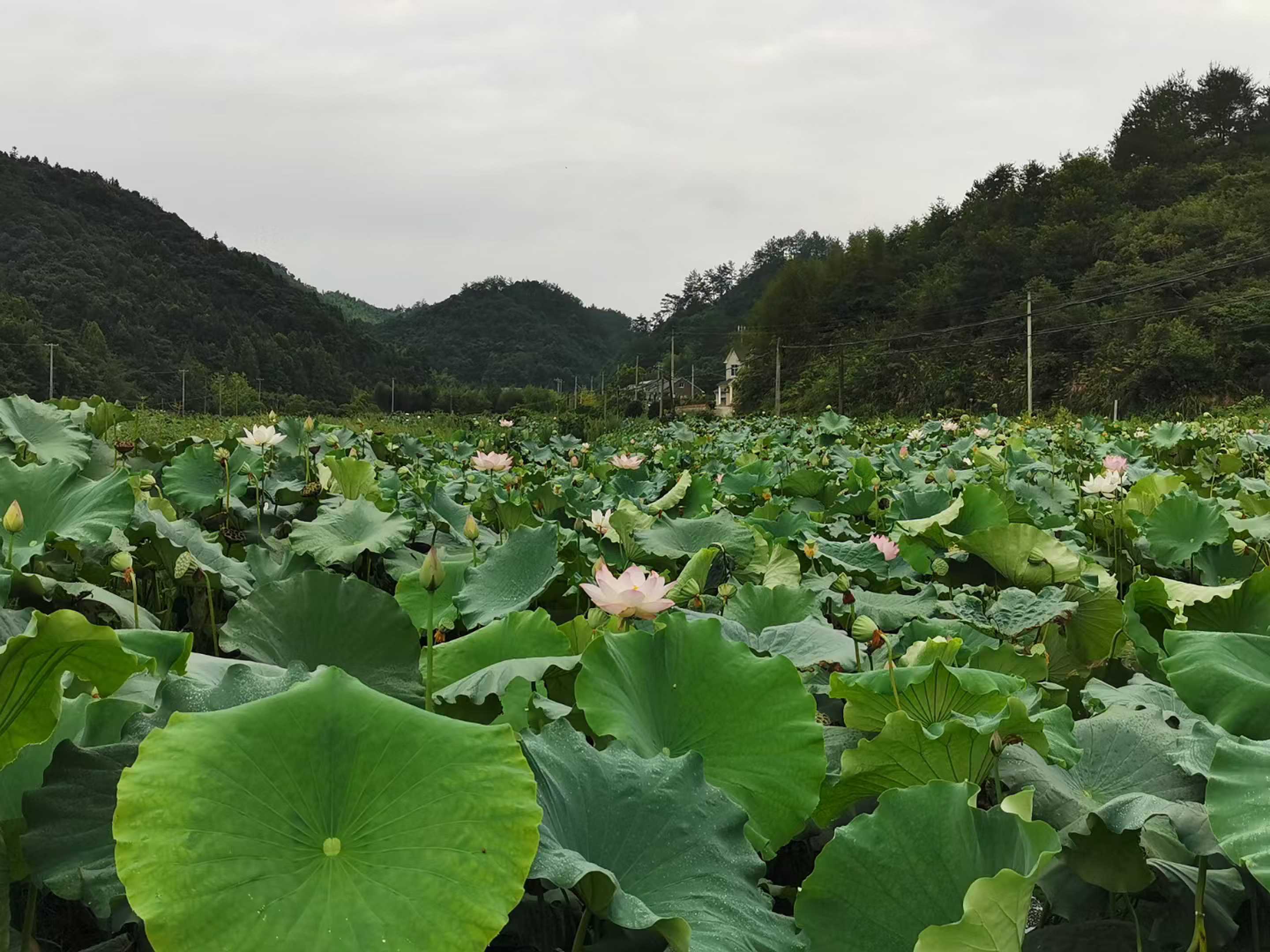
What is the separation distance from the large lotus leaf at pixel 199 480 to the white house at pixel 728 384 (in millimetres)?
41439

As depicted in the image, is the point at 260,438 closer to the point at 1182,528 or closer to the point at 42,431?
the point at 42,431

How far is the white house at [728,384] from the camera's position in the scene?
45.1 m

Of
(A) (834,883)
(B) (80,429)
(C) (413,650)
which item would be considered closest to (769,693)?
(A) (834,883)

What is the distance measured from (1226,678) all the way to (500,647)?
2.24ft

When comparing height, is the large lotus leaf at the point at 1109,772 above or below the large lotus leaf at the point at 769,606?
below

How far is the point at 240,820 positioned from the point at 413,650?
0.51 meters

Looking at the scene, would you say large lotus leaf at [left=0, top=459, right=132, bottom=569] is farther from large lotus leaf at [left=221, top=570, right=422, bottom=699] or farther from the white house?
the white house

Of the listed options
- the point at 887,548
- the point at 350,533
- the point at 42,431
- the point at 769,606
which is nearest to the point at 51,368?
the point at 42,431

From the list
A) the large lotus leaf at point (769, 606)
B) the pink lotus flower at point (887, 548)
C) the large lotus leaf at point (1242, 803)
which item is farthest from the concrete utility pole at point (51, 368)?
the large lotus leaf at point (1242, 803)

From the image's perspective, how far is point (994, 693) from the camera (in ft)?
2.60

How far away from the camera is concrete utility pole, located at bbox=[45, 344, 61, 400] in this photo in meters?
26.2

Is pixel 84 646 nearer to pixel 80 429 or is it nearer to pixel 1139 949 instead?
pixel 1139 949

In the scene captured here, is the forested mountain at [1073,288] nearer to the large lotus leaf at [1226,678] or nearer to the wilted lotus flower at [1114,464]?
the wilted lotus flower at [1114,464]

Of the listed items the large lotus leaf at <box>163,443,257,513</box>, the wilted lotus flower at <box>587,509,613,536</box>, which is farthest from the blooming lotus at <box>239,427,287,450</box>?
the wilted lotus flower at <box>587,509,613,536</box>
